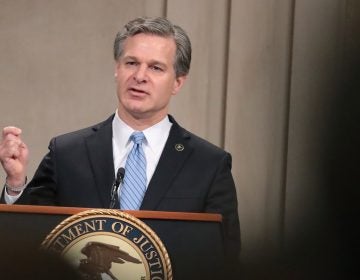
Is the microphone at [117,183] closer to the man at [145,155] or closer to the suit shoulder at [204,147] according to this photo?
the man at [145,155]

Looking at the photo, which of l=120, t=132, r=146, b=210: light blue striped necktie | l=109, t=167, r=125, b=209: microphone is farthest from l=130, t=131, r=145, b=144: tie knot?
l=109, t=167, r=125, b=209: microphone

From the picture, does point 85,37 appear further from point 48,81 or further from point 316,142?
point 316,142

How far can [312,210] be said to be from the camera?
361 millimetres

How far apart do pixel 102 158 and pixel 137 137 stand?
136 millimetres

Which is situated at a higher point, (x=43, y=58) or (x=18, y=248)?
(x=43, y=58)

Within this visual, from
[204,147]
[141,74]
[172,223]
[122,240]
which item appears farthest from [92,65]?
[122,240]

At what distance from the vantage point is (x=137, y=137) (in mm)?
2301

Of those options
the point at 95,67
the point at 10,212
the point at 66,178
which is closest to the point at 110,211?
the point at 10,212

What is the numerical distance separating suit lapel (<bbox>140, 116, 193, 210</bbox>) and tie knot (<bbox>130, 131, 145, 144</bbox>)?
70mm

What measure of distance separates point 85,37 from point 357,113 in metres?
4.06

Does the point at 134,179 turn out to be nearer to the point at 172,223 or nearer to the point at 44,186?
the point at 44,186

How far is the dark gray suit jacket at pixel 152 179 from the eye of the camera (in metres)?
2.11

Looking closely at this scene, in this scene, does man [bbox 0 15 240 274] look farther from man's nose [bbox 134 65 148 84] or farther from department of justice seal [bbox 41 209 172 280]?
department of justice seal [bbox 41 209 172 280]

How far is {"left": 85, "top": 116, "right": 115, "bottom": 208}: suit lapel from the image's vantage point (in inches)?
82.7
